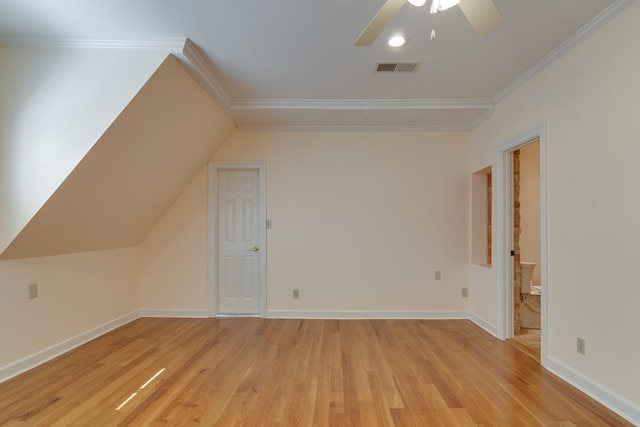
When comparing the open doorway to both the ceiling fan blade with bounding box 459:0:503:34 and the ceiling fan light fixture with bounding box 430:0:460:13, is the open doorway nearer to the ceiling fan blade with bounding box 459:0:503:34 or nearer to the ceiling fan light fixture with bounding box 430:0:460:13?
the ceiling fan blade with bounding box 459:0:503:34

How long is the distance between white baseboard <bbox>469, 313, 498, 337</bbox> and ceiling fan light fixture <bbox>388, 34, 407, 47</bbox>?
10.4ft

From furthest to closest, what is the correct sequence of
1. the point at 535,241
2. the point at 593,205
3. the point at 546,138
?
the point at 535,241 → the point at 546,138 → the point at 593,205

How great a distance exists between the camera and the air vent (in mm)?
2891

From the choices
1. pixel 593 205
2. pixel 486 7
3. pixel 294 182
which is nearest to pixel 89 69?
pixel 294 182

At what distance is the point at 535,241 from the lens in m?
5.00

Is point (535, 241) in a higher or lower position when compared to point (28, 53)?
lower

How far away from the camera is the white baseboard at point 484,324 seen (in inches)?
147

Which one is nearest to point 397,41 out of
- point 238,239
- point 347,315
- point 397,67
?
point 397,67

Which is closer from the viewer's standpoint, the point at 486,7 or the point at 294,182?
the point at 486,7

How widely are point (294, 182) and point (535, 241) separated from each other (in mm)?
3774

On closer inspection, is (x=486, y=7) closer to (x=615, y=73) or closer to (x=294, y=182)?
(x=615, y=73)

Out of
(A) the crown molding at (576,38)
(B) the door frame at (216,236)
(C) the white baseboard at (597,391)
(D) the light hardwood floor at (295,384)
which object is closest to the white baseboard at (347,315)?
(B) the door frame at (216,236)

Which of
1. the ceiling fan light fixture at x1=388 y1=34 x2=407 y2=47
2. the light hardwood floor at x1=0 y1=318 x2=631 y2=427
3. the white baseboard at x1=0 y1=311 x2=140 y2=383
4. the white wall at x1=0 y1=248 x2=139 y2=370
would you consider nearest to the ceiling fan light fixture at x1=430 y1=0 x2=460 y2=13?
the ceiling fan light fixture at x1=388 y1=34 x2=407 y2=47

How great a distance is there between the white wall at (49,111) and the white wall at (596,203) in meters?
3.25
